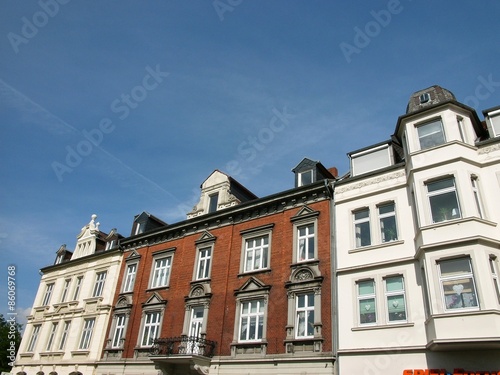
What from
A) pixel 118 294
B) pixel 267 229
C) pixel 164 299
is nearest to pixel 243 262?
pixel 267 229

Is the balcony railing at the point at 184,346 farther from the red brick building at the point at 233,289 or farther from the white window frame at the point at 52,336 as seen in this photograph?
the white window frame at the point at 52,336

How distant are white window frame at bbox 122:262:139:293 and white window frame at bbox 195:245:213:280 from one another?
5407 mm

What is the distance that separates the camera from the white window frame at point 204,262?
69.0 ft

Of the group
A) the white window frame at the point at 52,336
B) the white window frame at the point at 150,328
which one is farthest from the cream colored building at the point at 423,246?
the white window frame at the point at 52,336

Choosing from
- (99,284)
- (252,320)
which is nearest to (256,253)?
(252,320)

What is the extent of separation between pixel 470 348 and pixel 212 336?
10.9 meters

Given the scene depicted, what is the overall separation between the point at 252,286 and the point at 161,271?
721 centimetres

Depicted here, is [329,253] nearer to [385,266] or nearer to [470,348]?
[385,266]

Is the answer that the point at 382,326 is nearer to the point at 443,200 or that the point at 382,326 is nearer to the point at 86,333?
the point at 443,200

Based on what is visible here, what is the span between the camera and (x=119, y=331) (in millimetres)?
23281

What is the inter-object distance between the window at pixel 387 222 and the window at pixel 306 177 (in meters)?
4.11

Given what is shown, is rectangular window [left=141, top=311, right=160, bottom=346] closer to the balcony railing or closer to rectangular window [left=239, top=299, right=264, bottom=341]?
the balcony railing

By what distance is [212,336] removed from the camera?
61.1 feet

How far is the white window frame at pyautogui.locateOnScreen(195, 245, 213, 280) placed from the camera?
2103 centimetres
